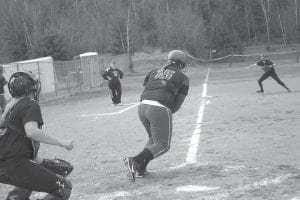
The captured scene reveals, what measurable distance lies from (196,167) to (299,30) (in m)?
74.6

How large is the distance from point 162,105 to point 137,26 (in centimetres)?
7218

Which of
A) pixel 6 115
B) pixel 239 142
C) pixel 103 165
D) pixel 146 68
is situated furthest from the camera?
pixel 146 68

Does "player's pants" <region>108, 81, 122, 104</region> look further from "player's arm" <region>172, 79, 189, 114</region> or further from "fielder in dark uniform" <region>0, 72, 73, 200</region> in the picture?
A: "fielder in dark uniform" <region>0, 72, 73, 200</region>

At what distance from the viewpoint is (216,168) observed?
8164 mm

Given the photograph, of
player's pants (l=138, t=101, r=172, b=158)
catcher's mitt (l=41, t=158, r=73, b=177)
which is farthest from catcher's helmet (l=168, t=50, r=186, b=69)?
catcher's mitt (l=41, t=158, r=73, b=177)

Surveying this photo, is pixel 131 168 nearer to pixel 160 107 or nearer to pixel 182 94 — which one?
pixel 160 107

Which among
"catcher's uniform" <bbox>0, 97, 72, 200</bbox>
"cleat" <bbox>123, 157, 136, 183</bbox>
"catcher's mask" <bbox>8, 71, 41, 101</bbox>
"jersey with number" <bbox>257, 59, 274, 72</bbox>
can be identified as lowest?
"cleat" <bbox>123, 157, 136, 183</bbox>

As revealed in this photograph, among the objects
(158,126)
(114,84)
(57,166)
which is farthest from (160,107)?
(114,84)

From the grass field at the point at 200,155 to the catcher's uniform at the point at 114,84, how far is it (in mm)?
4094

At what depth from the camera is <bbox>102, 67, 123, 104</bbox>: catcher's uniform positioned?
851 inches

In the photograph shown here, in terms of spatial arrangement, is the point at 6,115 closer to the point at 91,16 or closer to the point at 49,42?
the point at 49,42

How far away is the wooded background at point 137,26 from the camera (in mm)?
67812

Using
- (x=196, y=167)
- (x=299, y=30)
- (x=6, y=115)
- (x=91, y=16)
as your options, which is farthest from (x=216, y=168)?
(x=91, y=16)

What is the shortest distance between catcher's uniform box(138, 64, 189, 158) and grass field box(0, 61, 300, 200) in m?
0.52
